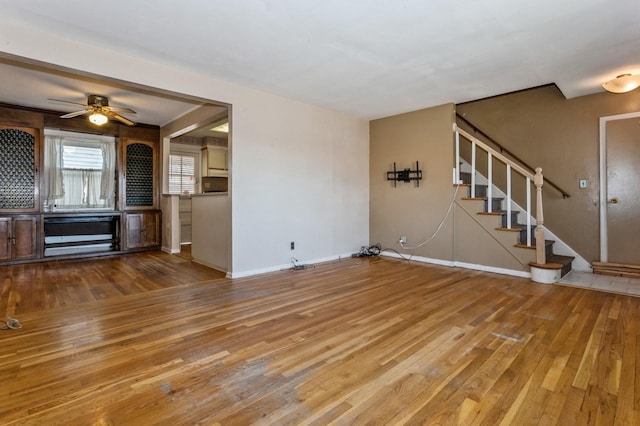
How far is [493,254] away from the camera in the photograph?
4.82 metres

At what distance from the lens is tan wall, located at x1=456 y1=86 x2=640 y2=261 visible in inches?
186

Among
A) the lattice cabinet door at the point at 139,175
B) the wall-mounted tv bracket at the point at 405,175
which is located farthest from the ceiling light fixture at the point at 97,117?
the wall-mounted tv bracket at the point at 405,175

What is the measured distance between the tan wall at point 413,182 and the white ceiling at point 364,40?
0.86 metres

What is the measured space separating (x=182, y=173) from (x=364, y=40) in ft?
19.8

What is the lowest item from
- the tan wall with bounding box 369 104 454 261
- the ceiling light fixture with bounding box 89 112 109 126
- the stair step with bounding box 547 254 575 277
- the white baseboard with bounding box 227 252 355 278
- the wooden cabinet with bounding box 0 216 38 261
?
the white baseboard with bounding box 227 252 355 278

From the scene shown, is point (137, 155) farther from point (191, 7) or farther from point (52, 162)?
point (191, 7)

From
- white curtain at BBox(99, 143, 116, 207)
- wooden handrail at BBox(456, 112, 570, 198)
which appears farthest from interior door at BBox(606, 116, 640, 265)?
white curtain at BBox(99, 143, 116, 207)

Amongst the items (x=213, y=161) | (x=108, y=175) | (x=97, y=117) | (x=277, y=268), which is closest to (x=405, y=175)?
(x=277, y=268)

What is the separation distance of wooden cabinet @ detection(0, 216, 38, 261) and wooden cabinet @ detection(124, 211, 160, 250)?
4.69 ft

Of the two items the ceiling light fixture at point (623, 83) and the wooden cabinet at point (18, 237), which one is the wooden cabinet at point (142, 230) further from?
the ceiling light fixture at point (623, 83)

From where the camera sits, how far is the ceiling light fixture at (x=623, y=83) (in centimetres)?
385

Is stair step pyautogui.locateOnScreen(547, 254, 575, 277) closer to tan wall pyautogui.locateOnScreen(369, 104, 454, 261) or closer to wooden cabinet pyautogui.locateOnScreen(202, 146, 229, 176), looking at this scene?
tan wall pyautogui.locateOnScreen(369, 104, 454, 261)

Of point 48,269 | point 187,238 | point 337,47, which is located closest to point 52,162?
point 48,269

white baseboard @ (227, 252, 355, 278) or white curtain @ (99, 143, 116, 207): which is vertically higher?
white curtain @ (99, 143, 116, 207)
